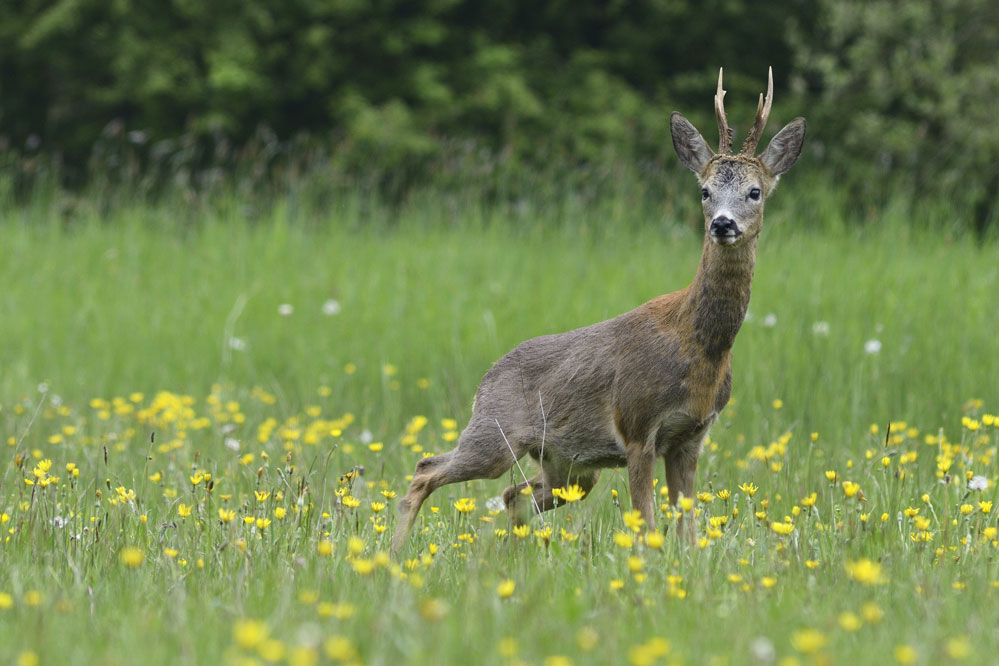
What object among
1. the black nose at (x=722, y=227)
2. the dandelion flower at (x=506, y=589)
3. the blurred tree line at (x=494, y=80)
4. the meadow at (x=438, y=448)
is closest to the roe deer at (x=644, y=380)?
the black nose at (x=722, y=227)

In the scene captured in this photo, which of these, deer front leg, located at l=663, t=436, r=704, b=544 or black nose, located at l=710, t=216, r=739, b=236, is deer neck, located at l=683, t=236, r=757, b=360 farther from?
deer front leg, located at l=663, t=436, r=704, b=544

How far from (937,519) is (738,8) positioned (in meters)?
15.0

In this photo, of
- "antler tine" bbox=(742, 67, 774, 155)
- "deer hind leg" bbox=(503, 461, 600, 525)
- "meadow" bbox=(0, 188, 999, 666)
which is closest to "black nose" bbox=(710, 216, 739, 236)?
"antler tine" bbox=(742, 67, 774, 155)

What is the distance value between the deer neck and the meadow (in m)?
0.58

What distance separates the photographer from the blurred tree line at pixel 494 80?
16547 mm

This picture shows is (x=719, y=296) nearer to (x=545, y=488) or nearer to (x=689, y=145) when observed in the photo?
(x=689, y=145)

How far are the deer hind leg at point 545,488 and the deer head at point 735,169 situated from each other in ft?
3.60

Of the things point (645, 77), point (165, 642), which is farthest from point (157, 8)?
point (165, 642)

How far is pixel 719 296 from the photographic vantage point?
4.36 metres

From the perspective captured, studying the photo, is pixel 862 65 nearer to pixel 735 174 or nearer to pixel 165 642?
pixel 735 174

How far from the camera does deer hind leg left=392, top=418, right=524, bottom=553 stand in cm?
466

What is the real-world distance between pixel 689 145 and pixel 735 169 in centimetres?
28

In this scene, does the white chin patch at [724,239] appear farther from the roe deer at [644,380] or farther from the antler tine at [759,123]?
the antler tine at [759,123]

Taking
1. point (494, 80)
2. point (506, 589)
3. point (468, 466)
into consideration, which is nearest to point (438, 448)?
point (468, 466)
